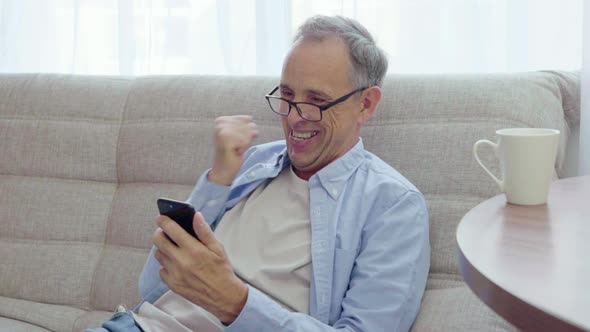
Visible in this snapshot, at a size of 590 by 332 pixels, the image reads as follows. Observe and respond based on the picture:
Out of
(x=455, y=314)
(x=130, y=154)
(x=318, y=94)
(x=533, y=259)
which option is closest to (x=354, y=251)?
(x=455, y=314)

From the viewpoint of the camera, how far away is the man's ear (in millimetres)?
1691

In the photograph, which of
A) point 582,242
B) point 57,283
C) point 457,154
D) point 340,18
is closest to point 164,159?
point 57,283

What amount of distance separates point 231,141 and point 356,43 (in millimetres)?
345

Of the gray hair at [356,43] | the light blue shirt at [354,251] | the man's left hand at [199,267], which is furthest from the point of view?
the gray hair at [356,43]

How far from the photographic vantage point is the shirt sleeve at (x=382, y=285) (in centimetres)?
140

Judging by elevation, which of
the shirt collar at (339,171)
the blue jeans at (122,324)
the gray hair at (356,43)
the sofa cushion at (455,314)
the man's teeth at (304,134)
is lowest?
the blue jeans at (122,324)

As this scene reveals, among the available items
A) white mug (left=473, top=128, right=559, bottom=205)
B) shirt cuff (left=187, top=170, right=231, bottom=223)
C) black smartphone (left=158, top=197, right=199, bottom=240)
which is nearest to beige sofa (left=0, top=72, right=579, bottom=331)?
shirt cuff (left=187, top=170, right=231, bottom=223)

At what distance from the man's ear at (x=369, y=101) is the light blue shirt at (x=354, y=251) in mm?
61

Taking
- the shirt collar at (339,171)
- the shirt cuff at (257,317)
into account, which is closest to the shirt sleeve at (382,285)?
the shirt cuff at (257,317)

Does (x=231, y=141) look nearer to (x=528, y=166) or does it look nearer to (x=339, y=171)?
(x=339, y=171)

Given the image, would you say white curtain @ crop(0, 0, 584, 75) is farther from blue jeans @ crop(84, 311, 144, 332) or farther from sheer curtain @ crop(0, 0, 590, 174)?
blue jeans @ crop(84, 311, 144, 332)

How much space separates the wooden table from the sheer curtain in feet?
2.74

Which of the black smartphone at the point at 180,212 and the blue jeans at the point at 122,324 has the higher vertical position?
the black smartphone at the point at 180,212

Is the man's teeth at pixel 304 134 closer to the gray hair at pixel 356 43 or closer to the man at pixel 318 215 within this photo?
the man at pixel 318 215
